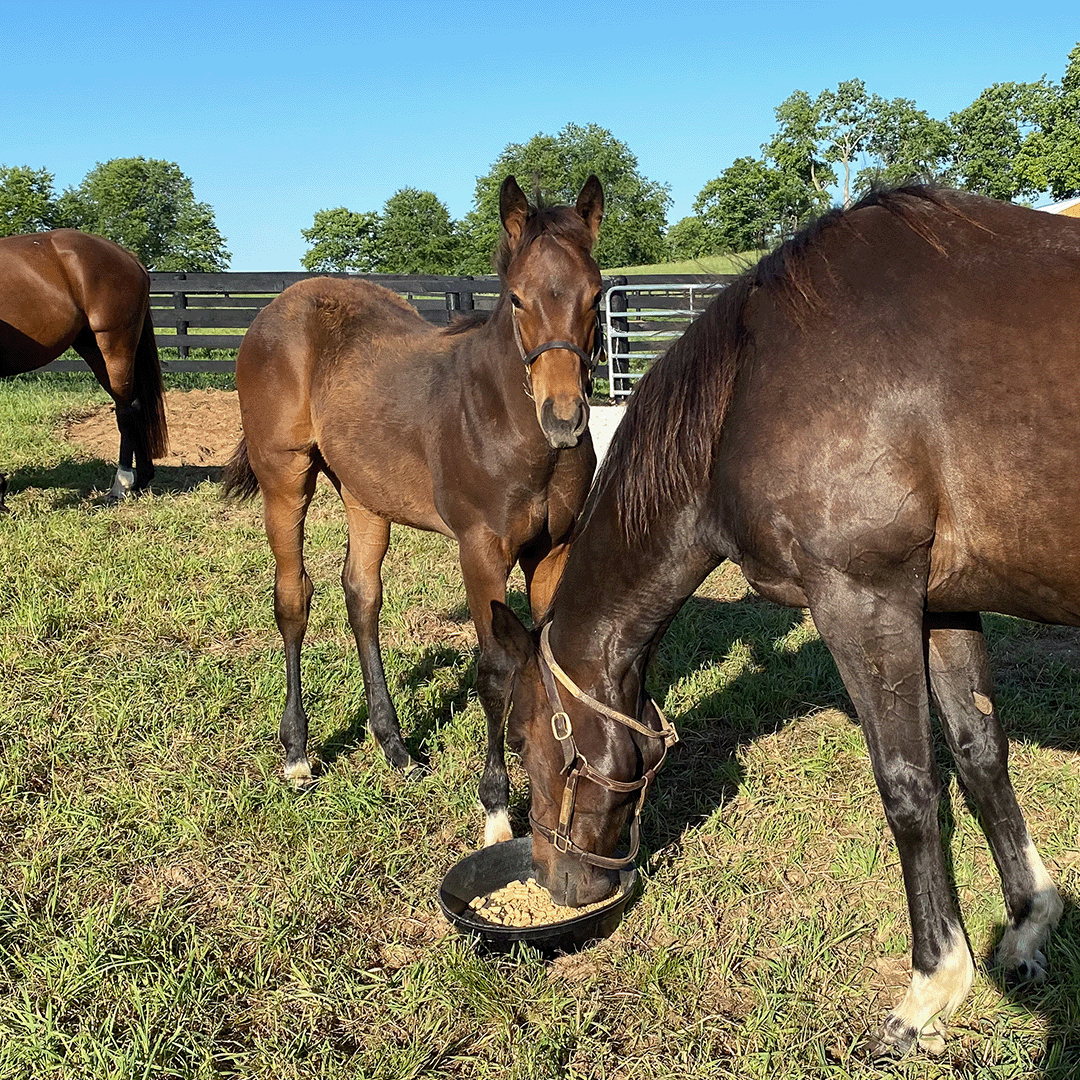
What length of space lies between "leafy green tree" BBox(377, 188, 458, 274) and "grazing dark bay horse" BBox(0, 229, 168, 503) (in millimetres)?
51003

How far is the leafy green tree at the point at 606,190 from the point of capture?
54219 mm

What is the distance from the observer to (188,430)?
1148 cm

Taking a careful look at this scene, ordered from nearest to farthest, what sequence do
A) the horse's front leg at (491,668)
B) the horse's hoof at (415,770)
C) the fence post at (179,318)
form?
the horse's front leg at (491,668), the horse's hoof at (415,770), the fence post at (179,318)

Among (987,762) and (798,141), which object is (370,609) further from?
(798,141)

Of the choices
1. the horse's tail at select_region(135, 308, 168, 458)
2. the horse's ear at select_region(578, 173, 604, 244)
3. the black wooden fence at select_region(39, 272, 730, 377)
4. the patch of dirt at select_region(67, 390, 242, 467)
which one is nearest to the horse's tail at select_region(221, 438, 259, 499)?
the horse's ear at select_region(578, 173, 604, 244)

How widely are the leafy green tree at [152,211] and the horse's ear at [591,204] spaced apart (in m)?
65.8

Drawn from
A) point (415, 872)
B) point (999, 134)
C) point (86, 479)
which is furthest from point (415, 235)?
point (415, 872)

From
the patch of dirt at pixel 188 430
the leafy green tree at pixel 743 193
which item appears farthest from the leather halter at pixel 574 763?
the leafy green tree at pixel 743 193

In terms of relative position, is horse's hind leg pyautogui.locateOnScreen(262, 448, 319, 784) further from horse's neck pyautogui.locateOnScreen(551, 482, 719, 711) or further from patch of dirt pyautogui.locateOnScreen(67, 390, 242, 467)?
patch of dirt pyautogui.locateOnScreen(67, 390, 242, 467)

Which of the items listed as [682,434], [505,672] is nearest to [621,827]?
[505,672]

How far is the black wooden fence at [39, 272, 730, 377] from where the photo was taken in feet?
47.2

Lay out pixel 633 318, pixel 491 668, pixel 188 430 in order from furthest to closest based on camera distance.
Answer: pixel 633 318 < pixel 188 430 < pixel 491 668

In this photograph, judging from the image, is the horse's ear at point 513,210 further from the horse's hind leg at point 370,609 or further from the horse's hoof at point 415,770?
the horse's hoof at point 415,770

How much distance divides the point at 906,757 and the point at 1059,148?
162 feet
